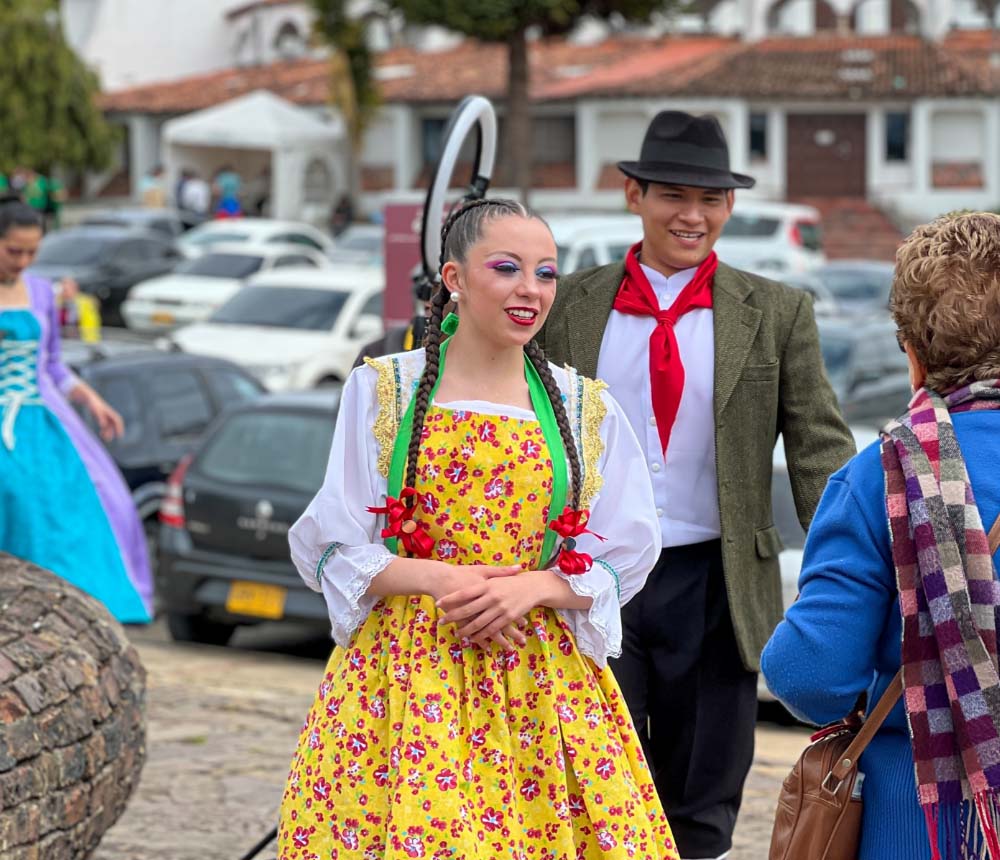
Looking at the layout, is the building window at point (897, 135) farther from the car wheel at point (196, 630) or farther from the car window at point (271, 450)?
the car wheel at point (196, 630)

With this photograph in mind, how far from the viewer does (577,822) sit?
3404 millimetres

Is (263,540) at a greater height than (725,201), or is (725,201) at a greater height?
(725,201)

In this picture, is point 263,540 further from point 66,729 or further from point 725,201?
point 725,201

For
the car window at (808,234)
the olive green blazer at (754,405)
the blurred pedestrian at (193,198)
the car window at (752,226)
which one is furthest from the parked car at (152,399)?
the blurred pedestrian at (193,198)

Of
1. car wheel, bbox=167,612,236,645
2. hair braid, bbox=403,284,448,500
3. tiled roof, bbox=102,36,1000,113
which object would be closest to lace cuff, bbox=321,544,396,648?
hair braid, bbox=403,284,448,500

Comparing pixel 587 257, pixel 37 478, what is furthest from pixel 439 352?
pixel 587 257

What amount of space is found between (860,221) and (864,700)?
43.0m

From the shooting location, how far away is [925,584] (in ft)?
9.23

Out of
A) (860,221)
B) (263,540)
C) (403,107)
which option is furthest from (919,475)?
(403,107)

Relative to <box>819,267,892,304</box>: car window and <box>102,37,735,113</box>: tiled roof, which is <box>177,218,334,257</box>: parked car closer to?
<box>819,267,892,304</box>: car window

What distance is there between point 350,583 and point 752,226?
24.5m

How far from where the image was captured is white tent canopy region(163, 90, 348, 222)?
4366 cm

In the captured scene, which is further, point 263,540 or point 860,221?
point 860,221

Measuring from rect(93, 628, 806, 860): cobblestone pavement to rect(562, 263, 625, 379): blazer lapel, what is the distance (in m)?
2.08
